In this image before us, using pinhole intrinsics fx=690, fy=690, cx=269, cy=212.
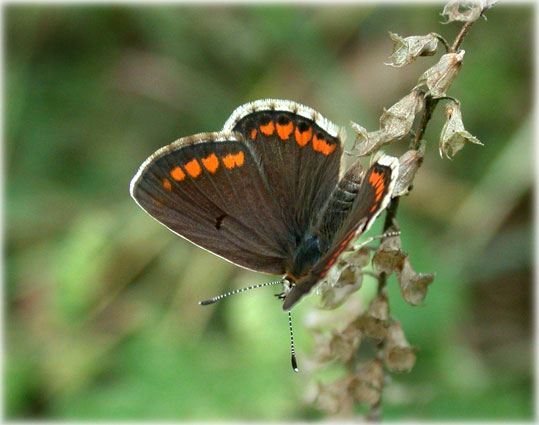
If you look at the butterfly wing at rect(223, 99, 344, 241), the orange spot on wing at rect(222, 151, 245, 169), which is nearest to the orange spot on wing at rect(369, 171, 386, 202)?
the butterfly wing at rect(223, 99, 344, 241)

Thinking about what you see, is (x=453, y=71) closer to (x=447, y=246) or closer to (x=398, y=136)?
(x=398, y=136)

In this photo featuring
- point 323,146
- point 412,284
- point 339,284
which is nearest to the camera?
point 412,284

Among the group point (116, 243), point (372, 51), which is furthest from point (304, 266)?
point (372, 51)

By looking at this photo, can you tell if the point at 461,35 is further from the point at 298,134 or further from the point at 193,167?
the point at 193,167

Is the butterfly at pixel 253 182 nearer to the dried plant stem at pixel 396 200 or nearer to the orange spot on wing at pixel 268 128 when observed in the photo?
the orange spot on wing at pixel 268 128

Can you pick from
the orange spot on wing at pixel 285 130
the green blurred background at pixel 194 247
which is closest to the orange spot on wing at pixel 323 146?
the orange spot on wing at pixel 285 130

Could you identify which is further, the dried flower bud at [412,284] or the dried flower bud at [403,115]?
the dried flower bud at [412,284]

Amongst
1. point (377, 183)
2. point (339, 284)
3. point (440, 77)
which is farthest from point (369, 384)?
point (440, 77)
